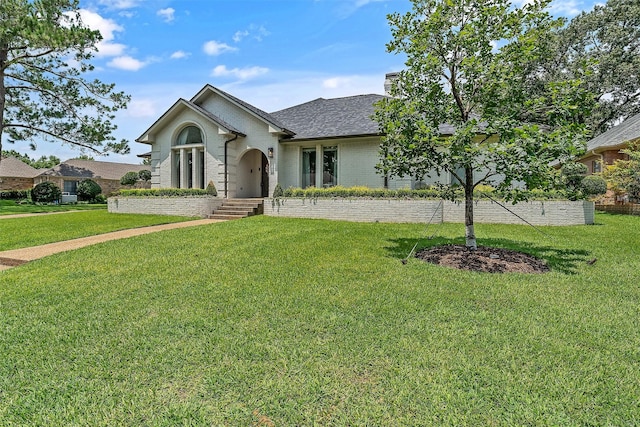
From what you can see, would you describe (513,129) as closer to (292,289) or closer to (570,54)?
(292,289)

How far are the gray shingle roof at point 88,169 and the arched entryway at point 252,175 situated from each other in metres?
30.1

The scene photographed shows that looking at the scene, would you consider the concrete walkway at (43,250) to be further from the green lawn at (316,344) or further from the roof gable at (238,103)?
the roof gable at (238,103)

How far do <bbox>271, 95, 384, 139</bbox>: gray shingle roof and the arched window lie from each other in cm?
468

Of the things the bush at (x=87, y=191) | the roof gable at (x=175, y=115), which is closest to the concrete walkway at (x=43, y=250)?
the roof gable at (x=175, y=115)

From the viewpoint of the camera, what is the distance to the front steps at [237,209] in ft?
46.1

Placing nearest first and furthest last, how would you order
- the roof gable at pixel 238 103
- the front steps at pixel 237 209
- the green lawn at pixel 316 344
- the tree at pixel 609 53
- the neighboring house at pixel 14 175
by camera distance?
the green lawn at pixel 316 344 → the front steps at pixel 237 209 → the roof gable at pixel 238 103 → the tree at pixel 609 53 → the neighboring house at pixel 14 175

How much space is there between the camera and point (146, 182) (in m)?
30.8

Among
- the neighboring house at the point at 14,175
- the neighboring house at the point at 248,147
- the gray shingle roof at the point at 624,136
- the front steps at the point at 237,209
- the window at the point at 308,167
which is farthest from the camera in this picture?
the neighboring house at the point at 14,175

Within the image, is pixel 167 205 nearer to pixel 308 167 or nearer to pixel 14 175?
pixel 308 167

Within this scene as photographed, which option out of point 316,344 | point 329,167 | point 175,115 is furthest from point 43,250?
point 329,167

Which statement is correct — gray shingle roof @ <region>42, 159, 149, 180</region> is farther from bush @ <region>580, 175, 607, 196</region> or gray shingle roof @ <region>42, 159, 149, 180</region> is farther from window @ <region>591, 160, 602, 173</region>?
window @ <region>591, 160, 602, 173</region>

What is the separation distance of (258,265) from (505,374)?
4.39 meters


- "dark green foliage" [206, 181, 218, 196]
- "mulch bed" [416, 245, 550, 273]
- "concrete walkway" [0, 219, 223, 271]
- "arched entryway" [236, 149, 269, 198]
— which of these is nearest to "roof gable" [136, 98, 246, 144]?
"arched entryway" [236, 149, 269, 198]

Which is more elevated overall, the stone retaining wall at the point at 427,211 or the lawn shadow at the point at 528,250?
the stone retaining wall at the point at 427,211
